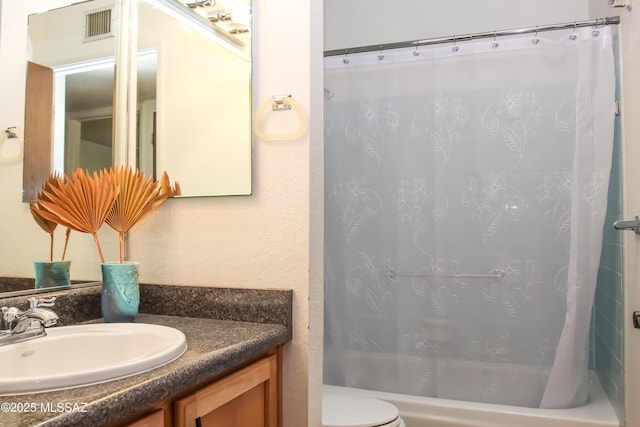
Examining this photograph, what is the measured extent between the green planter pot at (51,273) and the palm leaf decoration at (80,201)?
0.10m

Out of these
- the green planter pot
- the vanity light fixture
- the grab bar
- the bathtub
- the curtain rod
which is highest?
the curtain rod

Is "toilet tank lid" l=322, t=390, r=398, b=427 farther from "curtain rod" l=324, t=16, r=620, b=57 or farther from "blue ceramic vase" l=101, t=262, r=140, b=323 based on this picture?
"curtain rod" l=324, t=16, r=620, b=57

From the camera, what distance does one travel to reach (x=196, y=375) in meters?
0.75

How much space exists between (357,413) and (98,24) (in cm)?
164

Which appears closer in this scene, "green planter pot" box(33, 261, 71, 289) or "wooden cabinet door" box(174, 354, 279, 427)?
"wooden cabinet door" box(174, 354, 279, 427)

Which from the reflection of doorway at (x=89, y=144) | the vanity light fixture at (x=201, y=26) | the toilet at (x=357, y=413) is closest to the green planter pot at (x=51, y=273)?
the reflection of doorway at (x=89, y=144)

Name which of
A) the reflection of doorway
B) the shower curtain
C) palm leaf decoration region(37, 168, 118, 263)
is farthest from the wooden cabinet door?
the shower curtain

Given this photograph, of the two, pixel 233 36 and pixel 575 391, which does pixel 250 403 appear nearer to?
pixel 233 36

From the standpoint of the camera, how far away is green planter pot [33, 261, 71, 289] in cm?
109

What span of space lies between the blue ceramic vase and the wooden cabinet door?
374 millimetres

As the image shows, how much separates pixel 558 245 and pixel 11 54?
221 cm

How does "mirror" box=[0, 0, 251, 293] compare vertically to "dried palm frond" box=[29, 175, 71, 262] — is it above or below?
above

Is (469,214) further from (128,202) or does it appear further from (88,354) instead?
(88,354)

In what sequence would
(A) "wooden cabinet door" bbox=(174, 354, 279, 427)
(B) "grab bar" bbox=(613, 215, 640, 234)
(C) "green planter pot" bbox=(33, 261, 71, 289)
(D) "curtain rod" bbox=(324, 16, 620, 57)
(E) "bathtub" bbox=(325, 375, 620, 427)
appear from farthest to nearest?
(D) "curtain rod" bbox=(324, 16, 620, 57) → (E) "bathtub" bbox=(325, 375, 620, 427) → (B) "grab bar" bbox=(613, 215, 640, 234) → (C) "green planter pot" bbox=(33, 261, 71, 289) → (A) "wooden cabinet door" bbox=(174, 354, 279, 427)
